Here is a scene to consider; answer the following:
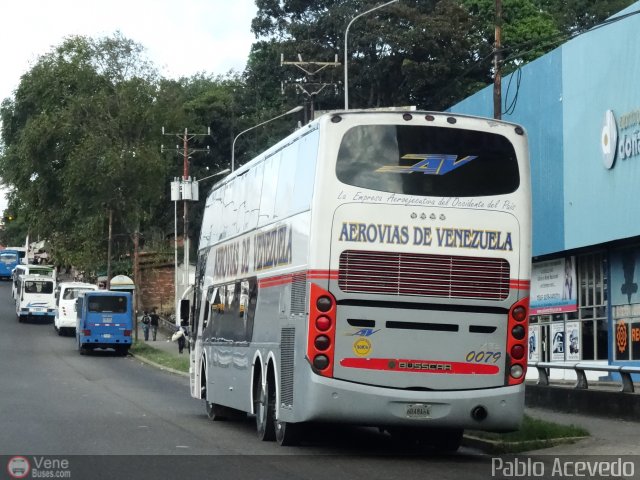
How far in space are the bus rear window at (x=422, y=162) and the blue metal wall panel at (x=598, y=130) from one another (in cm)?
1432

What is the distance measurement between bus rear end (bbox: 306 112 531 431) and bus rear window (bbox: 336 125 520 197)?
0.05 feet

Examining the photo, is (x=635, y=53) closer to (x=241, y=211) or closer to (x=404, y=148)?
(x=241, y=211)

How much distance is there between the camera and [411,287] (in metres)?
15.3

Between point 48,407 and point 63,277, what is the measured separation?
85.9m

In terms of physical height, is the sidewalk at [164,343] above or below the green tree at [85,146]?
below

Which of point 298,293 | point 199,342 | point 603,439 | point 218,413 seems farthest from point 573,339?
point 298,293

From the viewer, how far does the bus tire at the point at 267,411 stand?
17.5 metres

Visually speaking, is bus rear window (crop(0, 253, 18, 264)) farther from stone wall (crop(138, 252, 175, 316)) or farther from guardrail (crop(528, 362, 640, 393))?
guardrail (crop(528, 362, 640, 393))

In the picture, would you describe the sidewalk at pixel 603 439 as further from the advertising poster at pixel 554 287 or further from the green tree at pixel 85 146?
the green tree at pixel 85 146

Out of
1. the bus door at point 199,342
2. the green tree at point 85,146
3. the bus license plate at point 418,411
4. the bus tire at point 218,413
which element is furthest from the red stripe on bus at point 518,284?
the green tree at point 85,146

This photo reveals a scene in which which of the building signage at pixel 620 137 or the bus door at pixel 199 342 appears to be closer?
the bus door at pixel 199 342

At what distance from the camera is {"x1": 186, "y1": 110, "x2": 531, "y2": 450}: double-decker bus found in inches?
599

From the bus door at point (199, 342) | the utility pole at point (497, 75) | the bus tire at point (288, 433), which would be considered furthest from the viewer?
the utility pole at point (497, 75)

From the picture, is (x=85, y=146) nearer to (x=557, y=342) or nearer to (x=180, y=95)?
(x=180, y=95)
